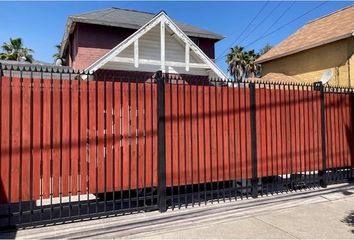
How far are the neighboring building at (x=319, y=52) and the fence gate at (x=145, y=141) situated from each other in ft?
23.2

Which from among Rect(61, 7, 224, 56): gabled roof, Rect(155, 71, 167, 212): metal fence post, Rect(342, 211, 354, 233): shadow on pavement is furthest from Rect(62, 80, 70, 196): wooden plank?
Rect(61, 7, 224, 56): gabled roof

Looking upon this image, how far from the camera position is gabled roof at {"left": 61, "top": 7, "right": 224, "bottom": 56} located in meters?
12.4

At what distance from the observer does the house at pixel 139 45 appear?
984cm

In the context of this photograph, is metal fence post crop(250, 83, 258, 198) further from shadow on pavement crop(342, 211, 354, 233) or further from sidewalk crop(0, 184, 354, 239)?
shadow on pavement crop(342, 211, 354, 233)

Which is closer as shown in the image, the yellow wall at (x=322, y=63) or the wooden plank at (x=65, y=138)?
the wooden plank at (x=65, y=138)

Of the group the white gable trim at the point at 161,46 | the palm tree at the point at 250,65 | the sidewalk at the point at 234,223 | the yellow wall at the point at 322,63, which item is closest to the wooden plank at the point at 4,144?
the sidewalk at the point at 234,223

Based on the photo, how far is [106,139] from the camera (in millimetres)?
5238

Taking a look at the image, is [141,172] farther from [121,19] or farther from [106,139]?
[121,19]

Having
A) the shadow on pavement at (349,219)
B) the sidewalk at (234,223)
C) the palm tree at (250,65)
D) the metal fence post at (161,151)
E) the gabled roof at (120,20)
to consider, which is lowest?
the shadow on pavement at (349,219)

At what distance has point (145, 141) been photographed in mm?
5578

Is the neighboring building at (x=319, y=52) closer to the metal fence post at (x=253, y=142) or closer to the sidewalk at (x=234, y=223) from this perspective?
the metal fence post at (x=253, y=142)

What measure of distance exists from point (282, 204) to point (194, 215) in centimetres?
186

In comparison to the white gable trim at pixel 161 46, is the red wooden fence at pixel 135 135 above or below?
below

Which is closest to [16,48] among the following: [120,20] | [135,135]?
[120,20]
